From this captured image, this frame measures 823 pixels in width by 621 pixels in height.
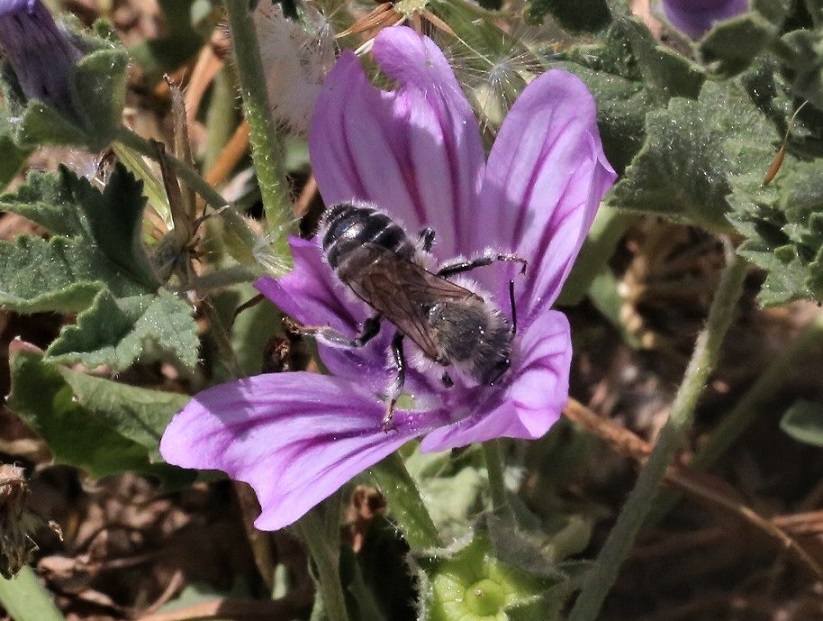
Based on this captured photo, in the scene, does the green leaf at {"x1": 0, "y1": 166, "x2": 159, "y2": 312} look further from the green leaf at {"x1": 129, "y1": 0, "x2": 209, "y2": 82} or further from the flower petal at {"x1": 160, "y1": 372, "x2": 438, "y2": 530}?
the green leaf at {"x1": 129, "y1": 0, "x2": 209, "y2": 82}

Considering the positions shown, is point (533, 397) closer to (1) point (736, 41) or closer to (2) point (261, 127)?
(1) point (736, 41)

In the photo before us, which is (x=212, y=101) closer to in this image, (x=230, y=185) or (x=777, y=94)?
(x=230, y=185)

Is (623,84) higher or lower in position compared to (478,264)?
higher

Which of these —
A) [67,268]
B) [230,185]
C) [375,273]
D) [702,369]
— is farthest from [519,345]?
[230,185]

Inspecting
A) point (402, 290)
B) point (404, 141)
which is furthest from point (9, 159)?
point (402, 290)

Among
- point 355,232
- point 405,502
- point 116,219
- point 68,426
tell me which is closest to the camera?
point 355,232

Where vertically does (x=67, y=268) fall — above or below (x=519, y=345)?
above
